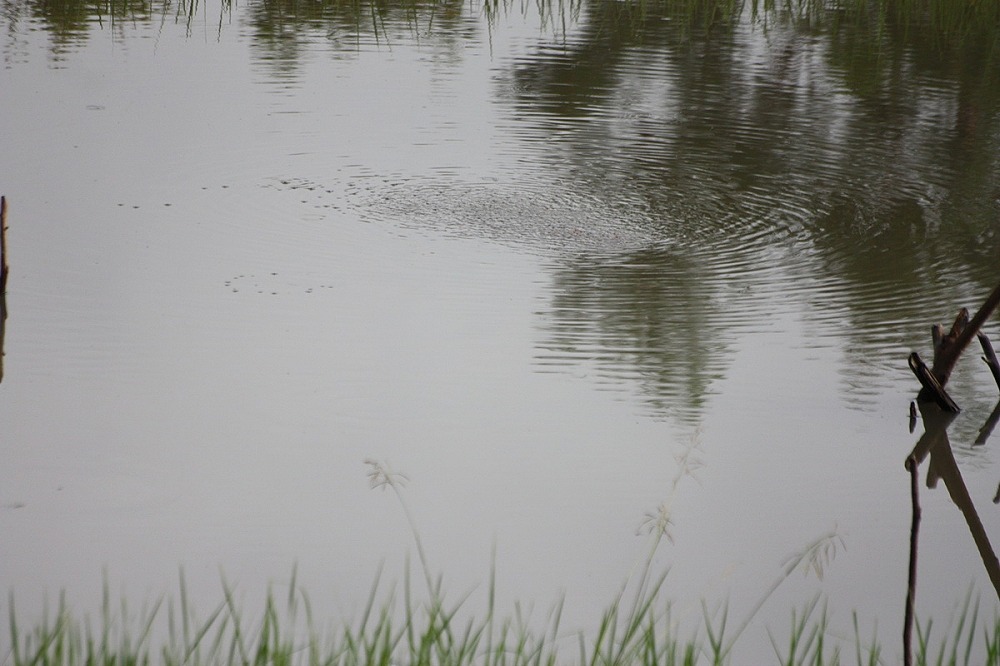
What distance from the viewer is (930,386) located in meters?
2.75

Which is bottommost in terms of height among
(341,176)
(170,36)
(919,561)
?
(919,561)

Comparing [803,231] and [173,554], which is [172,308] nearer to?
[173,554]

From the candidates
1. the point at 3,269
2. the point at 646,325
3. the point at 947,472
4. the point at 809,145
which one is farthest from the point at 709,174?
the point at 3,269

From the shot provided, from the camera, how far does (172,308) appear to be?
11.0ft

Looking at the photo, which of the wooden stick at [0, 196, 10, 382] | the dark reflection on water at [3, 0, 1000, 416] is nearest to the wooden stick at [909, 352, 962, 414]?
the dark reflection on water at [3, 0, 1000, 416]

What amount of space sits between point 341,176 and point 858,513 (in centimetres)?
273

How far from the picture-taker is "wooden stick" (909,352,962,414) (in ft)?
8.84

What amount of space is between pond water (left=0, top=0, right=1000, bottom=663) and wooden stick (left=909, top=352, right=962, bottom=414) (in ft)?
0.26

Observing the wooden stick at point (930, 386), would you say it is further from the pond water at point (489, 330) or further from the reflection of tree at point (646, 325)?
the reflection of tree at point (646, 325)

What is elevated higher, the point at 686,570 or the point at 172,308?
the point at 172,308

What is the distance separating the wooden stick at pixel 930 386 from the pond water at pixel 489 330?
79mm

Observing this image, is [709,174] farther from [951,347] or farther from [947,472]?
[947,472]

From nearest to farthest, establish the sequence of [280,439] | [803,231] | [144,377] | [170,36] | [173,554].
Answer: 1. [173,554]
2. [280,439]
3. [144,377]
4. [803,231]
5. [170,36]

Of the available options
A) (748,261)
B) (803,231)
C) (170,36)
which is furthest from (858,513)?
(170,36)
